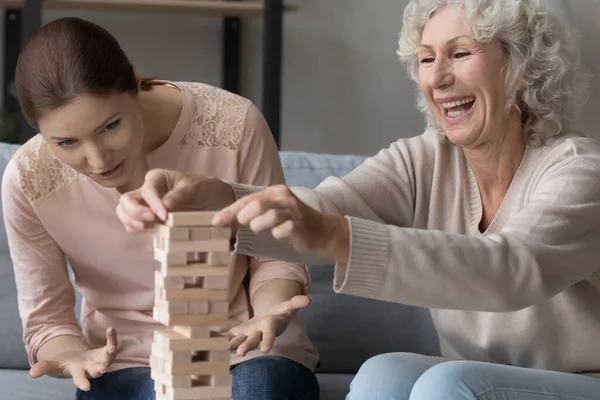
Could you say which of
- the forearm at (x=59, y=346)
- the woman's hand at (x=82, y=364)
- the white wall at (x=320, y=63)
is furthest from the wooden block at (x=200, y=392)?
the white wall at (x=320, y=63)

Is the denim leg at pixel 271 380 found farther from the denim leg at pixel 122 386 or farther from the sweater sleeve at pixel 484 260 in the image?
the sweater sleeve at pixel 484 260

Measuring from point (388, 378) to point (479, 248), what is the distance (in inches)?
12.7

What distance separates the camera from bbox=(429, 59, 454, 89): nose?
181 cm

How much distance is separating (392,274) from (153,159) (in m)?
0.76

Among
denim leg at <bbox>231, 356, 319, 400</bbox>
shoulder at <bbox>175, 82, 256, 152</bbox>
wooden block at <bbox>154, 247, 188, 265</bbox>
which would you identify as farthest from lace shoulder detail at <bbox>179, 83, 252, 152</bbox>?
wooden block at <bbox>154, 247, 188, 265</bbox>

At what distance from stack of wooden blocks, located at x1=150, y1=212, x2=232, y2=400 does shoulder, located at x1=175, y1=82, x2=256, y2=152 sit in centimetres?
72

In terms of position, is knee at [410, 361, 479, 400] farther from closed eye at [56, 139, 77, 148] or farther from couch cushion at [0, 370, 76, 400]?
couch cushion at [0, 370, 76, 400]

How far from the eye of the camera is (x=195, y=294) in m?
1.32

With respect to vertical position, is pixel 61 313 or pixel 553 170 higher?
pixel 553 170

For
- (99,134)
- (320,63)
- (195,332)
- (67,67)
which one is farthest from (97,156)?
(320,63)

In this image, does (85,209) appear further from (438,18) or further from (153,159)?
(438,18)

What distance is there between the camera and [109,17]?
4.19 metres

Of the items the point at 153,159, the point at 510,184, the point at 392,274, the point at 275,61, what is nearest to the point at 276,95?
the point at 275,61

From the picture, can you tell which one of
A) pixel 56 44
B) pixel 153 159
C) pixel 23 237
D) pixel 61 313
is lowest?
pixel 61 313
